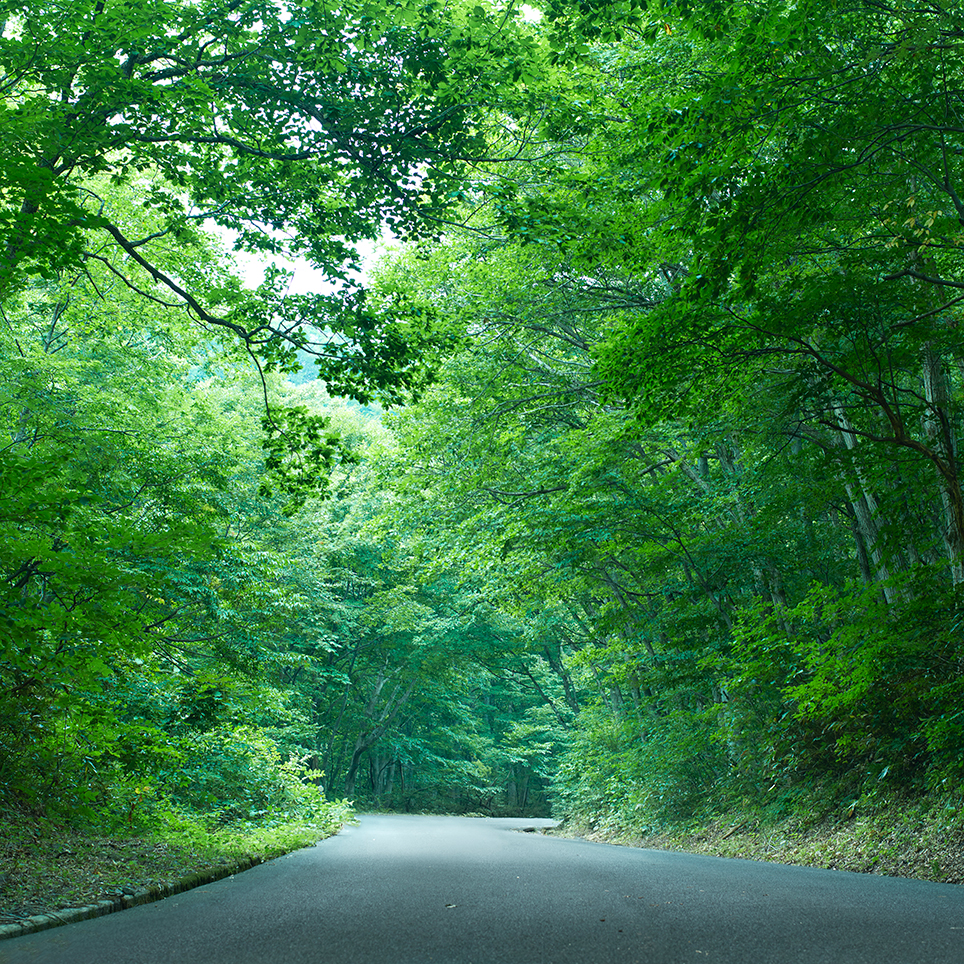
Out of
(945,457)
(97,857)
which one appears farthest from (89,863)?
(945,457)

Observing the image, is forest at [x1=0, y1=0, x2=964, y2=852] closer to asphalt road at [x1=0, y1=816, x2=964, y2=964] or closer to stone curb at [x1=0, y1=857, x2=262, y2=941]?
stone curb at [x1=0, y1=857, x2=262, y2=941]

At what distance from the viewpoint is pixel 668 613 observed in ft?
42.9

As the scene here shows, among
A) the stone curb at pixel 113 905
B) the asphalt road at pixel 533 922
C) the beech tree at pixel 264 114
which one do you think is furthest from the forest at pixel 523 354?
the asphalt road at pixel 533 922

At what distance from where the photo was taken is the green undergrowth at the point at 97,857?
5062mm

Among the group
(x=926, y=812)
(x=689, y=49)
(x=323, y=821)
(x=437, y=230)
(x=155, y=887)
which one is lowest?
(x=323, y=821)

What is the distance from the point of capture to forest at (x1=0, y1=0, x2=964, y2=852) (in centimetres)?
577

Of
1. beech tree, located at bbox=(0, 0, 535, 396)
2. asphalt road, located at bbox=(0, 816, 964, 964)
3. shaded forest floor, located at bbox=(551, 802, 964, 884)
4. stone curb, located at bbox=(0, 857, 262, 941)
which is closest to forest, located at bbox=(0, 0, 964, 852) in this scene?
beech tree, located at bbox=(0, 0, 535, 396)

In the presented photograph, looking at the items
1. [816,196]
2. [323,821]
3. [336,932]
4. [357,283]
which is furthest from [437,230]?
[323,821]

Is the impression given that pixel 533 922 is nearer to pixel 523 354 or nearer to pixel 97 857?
pixel 97 857

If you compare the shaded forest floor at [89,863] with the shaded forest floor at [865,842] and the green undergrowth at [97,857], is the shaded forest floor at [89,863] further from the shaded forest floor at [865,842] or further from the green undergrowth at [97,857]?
the shaded forest floor at [865,842]

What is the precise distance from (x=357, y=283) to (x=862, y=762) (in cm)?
783

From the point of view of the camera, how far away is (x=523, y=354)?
14.2 m

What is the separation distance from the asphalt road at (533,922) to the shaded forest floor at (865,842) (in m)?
0.56

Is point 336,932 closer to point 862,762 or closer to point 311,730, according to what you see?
point 862,762
